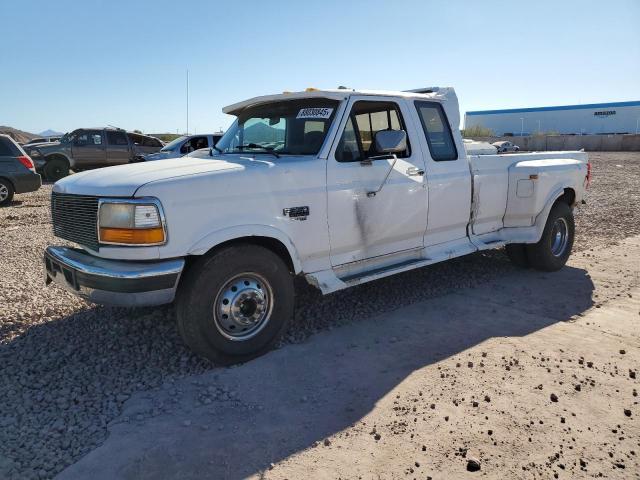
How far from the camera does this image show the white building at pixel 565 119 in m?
55.3

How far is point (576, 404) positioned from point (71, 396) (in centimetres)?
336

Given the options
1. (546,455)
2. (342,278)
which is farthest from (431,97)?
(546,455)

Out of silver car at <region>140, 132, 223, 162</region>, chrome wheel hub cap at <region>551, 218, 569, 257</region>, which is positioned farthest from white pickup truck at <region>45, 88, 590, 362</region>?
silver car at <region>140, 132, 223, 162</region>

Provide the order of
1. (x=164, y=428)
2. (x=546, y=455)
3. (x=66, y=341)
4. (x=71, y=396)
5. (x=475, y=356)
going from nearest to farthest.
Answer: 1. (x=546, y=455)
2. (x=164, y=428)
3. (x=71, y=396)
4. (x=475, y=356)
5. (x=66, y=341)

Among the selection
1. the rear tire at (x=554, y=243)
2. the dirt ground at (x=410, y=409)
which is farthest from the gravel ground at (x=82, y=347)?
the rear tire at (x=554, y=243)

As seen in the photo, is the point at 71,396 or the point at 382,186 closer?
the point at 71,396

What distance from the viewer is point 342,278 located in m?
4.38

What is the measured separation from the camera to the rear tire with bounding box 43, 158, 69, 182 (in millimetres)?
17906

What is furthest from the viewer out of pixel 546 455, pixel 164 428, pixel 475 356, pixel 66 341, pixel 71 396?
pixel 66 341

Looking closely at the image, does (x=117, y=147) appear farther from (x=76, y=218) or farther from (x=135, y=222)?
(x=135, y=222)

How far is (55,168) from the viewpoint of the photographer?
1808 centimetres

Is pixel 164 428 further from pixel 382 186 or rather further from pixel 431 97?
pixel 431 97

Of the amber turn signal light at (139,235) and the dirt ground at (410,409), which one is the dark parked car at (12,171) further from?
the dirt ground at (410,409)

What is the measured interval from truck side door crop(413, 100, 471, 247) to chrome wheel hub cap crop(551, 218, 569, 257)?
1705mm
